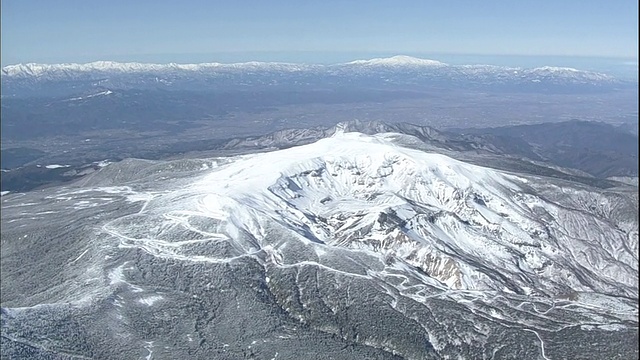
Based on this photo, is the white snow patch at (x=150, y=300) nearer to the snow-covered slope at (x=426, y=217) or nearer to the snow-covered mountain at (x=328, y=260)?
the snow-covered mountain at (x=328, y=260)

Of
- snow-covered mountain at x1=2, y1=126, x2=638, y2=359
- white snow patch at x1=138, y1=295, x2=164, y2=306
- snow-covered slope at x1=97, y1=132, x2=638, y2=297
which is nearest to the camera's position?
snow-covered mountain at x1=2, y1=126, x2=638, y2=359

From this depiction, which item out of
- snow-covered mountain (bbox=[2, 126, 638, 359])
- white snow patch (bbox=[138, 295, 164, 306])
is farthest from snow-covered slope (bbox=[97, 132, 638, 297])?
white snow patch (bbox=[138, 295, 164, 306])

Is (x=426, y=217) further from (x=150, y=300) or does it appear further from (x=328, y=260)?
(x=150, y=300)

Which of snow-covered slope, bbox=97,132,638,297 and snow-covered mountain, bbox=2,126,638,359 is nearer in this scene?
snow-covered mountain, bbox=2,126,638,359

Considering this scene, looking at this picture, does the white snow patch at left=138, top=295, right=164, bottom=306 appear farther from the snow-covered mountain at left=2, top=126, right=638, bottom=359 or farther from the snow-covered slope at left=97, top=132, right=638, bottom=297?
the snow-covered slope at left=97, top=132, right=638, bottom=297

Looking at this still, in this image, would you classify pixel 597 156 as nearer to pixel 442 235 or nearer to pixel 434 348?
pixel 442 235

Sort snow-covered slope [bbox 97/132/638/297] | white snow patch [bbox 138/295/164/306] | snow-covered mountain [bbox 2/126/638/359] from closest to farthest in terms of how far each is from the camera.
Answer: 1. snow-covered mountain [bbox 2/126/638/359]
2. white snow patch [bbox 138/295/164/306]
3. snow-covered slope [bbox 97/132/638/297]

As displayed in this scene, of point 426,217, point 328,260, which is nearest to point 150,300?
point 328,260

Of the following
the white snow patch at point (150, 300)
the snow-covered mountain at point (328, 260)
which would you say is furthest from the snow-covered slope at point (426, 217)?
the white snow patch at point (150, 300)

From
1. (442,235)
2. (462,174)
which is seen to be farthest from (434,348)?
(462,174)
